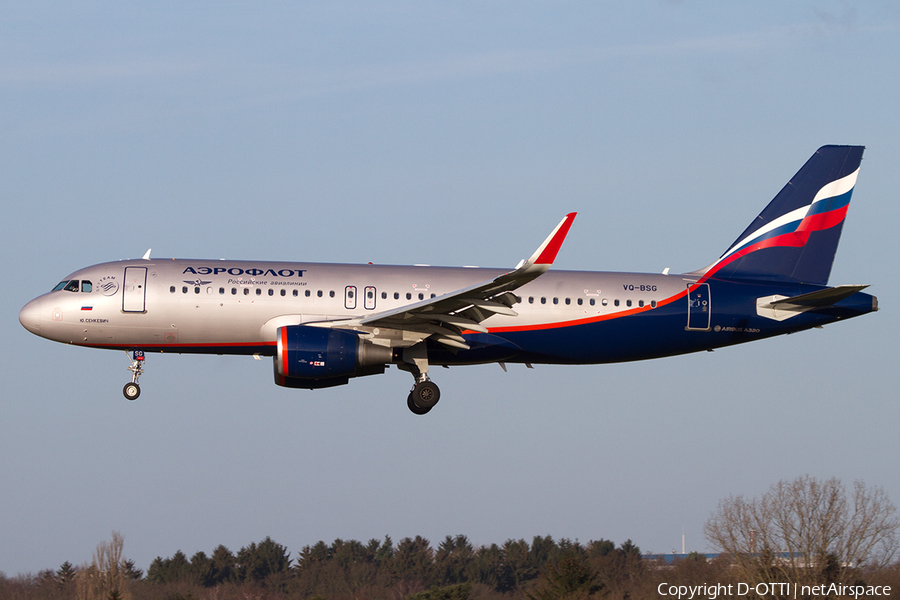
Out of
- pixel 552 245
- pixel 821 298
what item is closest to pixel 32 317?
pixel 552 245

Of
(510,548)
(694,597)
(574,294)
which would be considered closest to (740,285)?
(574,294)

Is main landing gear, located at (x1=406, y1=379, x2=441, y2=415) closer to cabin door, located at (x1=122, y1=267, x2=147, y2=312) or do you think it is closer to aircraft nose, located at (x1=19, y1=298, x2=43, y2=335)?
cabin door, located at (x1=122, y1=267, x2=147, y2=312)

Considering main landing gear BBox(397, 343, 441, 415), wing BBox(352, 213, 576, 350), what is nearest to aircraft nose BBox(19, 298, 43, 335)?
wing BBox(352, 213, 576, 350)

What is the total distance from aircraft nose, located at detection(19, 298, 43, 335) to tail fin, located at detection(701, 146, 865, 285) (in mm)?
21071

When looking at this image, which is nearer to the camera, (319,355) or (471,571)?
(319,355)

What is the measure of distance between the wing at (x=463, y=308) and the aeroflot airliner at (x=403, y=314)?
0.06m

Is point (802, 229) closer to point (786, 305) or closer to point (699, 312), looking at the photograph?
point (786, 305)

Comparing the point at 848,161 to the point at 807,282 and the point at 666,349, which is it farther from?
the point at 666,349

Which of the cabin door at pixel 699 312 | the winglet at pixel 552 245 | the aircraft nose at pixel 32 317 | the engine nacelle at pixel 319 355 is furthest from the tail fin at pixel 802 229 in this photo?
the aircraft nose at pixel 32 317

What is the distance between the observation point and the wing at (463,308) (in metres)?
28.4

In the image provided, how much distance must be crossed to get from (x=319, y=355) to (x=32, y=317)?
9180 mm

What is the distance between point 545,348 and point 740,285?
22.7ft

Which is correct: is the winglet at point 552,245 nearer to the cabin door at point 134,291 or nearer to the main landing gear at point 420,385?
the main landing gear at point 420,385

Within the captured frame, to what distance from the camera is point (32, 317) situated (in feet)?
111
